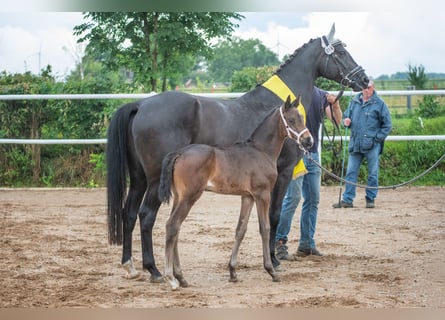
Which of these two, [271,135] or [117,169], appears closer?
[271,135]

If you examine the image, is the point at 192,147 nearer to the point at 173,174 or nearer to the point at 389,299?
the point at 173,174

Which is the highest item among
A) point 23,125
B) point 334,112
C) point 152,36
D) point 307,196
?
point 152,36

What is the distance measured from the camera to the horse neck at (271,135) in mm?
6355

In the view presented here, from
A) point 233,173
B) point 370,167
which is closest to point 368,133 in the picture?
point 370,167

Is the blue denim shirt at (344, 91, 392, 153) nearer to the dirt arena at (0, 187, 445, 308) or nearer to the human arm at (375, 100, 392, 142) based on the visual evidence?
the human arm at (375, 100, 392, 142)

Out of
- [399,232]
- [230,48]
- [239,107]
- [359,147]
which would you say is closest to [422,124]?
[359,147]

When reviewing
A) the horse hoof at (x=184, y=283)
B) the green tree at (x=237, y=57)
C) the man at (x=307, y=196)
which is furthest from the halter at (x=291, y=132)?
the green tree at (x=237, y=57)

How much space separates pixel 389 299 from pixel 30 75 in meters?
9.63

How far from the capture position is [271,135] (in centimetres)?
Answer: 638

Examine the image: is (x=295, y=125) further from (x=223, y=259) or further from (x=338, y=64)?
(x=223, y=259)

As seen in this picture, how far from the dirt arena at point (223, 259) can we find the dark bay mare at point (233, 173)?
1.30 feet

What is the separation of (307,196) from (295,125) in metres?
1.48

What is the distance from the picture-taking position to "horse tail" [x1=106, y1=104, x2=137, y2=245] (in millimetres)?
6473

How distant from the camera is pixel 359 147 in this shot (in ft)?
34.6
